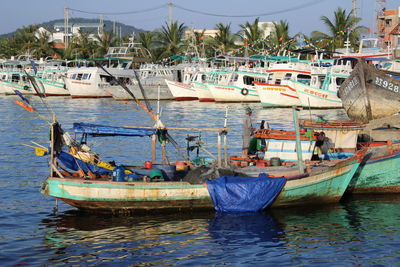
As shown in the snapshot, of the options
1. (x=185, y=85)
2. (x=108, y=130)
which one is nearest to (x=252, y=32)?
(x=185, y=85)

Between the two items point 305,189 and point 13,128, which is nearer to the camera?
point 305,189

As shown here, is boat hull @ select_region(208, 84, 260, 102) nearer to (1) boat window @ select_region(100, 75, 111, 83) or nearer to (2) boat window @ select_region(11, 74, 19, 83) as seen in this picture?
(1) boat window @ select_region(100, 75, 111, 83)

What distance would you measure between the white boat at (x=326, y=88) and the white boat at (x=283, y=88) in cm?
159

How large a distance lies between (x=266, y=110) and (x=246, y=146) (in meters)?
28.9

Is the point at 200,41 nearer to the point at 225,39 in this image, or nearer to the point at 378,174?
the point at 225,39

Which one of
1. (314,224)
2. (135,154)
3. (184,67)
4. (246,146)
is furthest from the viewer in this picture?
(184,67)

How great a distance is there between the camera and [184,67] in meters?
65.1

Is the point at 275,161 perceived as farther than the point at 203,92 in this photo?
No

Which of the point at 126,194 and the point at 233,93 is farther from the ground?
the point at 233,93

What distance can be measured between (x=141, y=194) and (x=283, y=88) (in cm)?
3471

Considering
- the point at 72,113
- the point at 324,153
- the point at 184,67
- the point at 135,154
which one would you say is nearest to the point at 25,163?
the point at 135,154

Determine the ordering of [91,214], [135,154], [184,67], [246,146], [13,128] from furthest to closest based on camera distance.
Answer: [184,67]
[13,128]
[135,154]
[246,146]
[91,214]

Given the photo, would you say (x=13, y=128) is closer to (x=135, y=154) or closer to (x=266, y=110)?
(x=135, y=154)

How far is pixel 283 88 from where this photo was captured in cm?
4816
